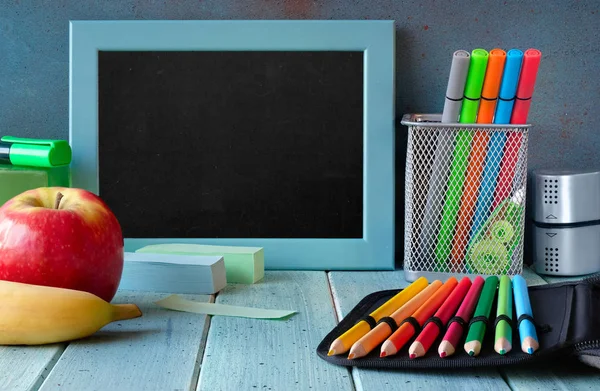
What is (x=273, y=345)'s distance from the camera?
62cm

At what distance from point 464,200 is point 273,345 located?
12.3 inches

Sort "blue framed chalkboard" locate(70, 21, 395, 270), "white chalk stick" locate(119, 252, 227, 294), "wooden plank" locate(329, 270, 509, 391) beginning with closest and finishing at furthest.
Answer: "wooden plank" locate(329, 270, 509, 391) < "white chalk stick" locate(119, 252, 227, 294) < "blue framed chalkboard" locate(70, 21, 395, 270)

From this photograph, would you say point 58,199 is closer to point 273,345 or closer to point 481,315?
point 273,345

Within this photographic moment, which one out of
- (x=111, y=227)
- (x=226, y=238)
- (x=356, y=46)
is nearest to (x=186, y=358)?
(x=111, y=227)

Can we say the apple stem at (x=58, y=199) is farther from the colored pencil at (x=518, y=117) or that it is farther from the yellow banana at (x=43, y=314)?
the colored pencil at (x=518, y=117)

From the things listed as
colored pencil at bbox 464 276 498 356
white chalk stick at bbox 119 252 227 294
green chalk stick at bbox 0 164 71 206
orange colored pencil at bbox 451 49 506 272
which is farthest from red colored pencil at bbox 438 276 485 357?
green chalk stick at bbox 0 164 71 206

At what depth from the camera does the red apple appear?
657 millimetres

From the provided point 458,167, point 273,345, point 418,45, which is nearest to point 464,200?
point 458,167

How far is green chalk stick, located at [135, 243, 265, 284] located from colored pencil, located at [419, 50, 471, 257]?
17 cm

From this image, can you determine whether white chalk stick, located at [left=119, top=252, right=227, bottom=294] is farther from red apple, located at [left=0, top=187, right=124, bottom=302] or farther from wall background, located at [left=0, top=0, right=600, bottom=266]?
wall background, located at [left=0, top=0, right=600, bottom=266]

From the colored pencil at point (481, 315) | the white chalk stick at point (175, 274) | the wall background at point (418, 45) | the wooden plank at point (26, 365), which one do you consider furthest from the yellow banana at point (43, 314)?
the wall background at point (418, 45)

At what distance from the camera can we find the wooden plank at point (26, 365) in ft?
1.77

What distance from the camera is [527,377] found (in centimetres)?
55

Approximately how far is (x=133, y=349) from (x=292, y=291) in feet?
0.75
